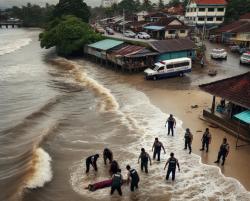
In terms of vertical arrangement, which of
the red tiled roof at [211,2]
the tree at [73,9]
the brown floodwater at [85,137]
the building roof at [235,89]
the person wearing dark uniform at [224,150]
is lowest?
the brown floodwater at [85,137]

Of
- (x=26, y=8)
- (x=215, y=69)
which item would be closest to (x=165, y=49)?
(x=215, y=69)

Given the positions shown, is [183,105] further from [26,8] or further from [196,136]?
[26,8]

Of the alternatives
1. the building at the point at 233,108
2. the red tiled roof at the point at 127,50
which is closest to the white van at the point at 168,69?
the red tiled roof at the point at 127,50

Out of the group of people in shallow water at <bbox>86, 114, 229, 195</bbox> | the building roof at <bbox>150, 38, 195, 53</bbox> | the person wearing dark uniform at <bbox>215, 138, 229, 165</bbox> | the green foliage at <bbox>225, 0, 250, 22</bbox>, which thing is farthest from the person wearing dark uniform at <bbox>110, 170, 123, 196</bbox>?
the green foliage at <bbox>225, 0, 250, 22</bbox>

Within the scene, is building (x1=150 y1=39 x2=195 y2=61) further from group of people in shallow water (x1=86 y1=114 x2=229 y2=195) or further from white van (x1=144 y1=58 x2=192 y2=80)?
group of people in shallow water (x1=86 y1=114 x2=229 y2=195)

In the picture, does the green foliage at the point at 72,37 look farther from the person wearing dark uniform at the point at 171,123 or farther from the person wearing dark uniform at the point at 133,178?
the person wearing dark uniform at the point at 133,178

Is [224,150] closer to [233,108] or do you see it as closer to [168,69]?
[233,108]
